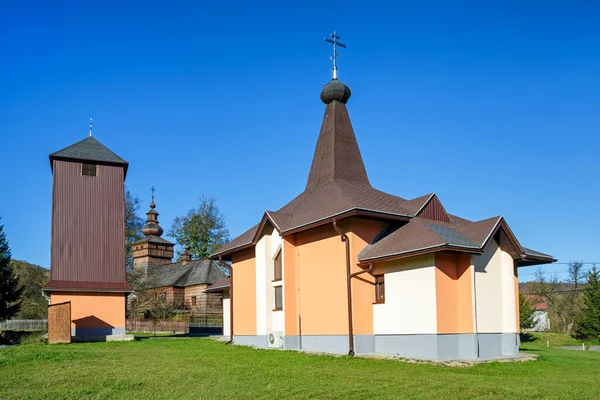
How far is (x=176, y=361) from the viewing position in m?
14.2

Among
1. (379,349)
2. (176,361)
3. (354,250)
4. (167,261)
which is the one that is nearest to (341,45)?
(354,250)

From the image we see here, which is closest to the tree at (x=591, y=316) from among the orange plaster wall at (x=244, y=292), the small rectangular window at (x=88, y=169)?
the orange plaster wall at (x=244, y=292)

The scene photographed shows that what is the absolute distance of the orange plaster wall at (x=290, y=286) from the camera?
60.4ft

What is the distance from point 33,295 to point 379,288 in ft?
152

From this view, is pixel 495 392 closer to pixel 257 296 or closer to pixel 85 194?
pixel 257 296

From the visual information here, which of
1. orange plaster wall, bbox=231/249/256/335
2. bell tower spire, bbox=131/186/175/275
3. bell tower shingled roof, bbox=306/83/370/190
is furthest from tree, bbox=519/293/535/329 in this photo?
bell tower spire, bbox=131/186/175/275

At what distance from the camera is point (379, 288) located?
646 inches

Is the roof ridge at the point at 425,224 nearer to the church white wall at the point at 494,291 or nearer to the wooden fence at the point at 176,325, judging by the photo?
the church white wall at the point at 494,291

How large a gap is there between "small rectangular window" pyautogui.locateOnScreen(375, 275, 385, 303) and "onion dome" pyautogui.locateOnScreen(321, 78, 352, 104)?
8.26m

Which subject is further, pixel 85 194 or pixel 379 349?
pixel 85 194

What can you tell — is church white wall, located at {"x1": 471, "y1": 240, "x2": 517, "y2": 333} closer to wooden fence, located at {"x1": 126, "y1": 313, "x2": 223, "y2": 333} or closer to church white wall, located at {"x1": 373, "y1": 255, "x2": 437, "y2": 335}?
church white wall, located at {"x1": 373, "y1": 255, "x2": 437, "y2": 335}

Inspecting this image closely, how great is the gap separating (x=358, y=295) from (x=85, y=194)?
14972mm

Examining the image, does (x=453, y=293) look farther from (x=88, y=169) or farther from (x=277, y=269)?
(x=88, y=169)

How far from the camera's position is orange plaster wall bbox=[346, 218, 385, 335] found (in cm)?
1611
